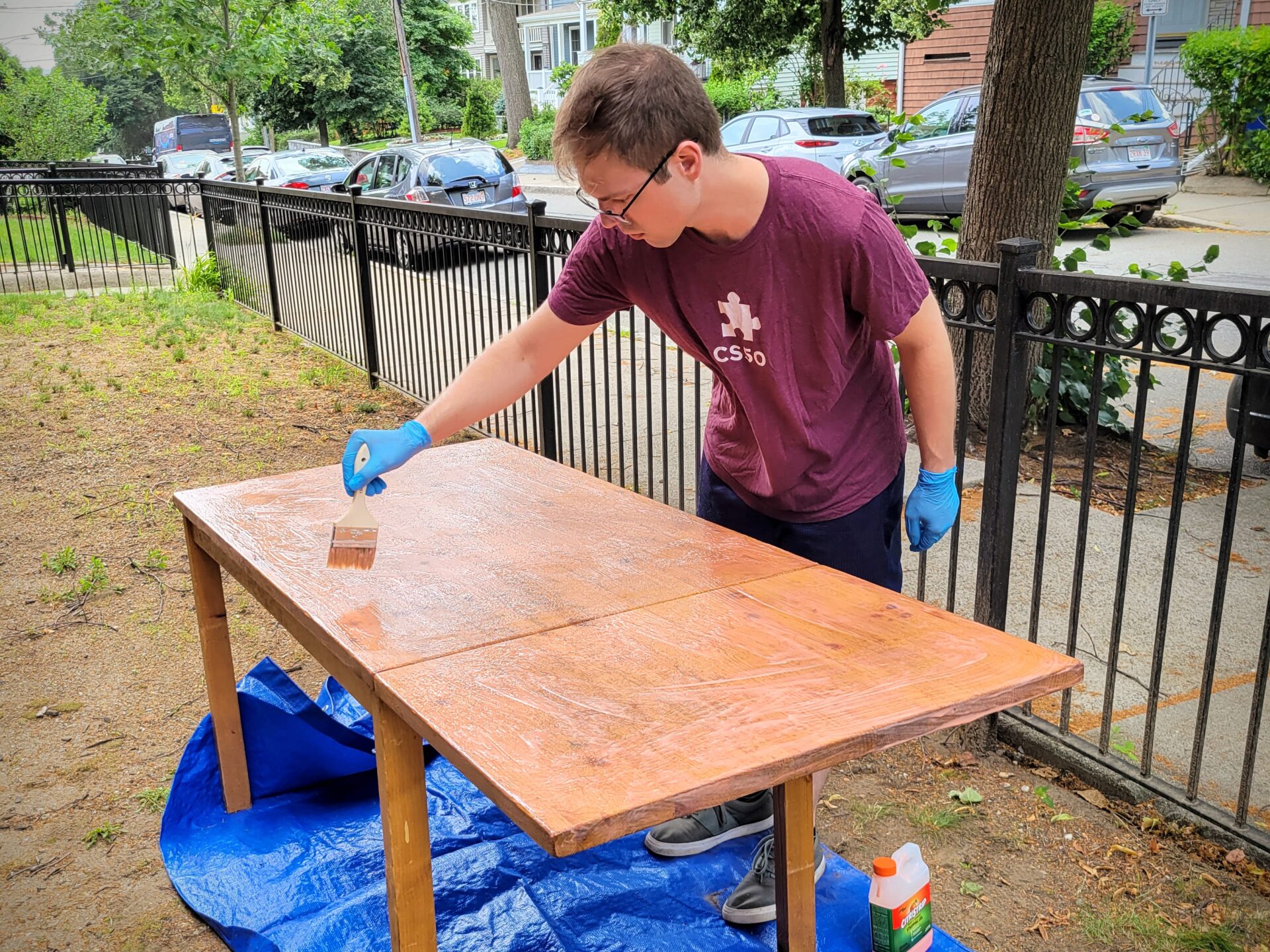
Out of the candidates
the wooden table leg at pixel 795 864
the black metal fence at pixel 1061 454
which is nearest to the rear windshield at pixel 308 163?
the black metal fence at pixel 1061 454

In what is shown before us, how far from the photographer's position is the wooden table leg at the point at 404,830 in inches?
68.1

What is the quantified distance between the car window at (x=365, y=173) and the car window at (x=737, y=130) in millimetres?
5549

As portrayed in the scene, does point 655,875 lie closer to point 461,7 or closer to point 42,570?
point 42,570

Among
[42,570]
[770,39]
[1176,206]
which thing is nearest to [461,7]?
[770,39]

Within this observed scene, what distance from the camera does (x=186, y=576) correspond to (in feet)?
15.8

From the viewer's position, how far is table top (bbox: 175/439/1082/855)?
1387 millimetres

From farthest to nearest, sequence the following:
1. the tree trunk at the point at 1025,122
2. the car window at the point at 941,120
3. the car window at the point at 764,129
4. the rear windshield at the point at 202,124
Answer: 1. the rear windshield at the point at 202,124
2. the car window at the point at 764,129
3. the car window at the point at 941,120
4. the tree trunk at the point at 1025,122

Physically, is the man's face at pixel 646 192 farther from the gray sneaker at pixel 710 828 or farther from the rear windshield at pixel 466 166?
the rear windshield at pixel 466 166

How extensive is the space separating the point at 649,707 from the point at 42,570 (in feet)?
14.1

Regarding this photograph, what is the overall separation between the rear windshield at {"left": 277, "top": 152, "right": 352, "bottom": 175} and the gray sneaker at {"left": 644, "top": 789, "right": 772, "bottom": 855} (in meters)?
19.4

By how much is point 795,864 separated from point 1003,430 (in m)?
1.56

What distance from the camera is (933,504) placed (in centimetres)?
239

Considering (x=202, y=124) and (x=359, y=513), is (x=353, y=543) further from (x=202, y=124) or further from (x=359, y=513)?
(x=202, y=124)

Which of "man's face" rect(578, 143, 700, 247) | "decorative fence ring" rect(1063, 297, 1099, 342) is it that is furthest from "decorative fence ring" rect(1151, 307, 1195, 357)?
"man's face" rect(578, 143, 700, 247)
